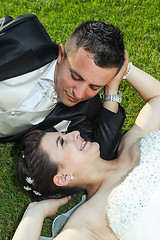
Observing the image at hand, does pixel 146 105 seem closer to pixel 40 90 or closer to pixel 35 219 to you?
pixel 40 90

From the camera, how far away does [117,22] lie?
5.58 meters

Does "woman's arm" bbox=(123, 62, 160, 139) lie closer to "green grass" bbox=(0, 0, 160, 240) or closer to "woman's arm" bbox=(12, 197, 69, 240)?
"green grass" bbox=(0, 0, 160, 240)

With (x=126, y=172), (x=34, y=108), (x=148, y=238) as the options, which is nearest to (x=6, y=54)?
(x=34, y=108)

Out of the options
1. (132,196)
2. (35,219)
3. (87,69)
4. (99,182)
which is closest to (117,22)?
(87,69)

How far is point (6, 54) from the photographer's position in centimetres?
363

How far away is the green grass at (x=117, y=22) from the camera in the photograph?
16.2ft

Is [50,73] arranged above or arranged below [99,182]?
above

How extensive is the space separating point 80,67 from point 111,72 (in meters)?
0.34

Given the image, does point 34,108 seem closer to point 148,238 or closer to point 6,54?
point 6,54

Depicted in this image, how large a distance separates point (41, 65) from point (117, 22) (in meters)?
2.27

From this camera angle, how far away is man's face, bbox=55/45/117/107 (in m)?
3.36

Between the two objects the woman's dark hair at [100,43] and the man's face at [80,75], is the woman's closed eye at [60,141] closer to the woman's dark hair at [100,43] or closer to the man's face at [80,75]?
the man's face at [80,75]

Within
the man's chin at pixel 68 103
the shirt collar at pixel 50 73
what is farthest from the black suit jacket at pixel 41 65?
the man's chin at pixel 68 103

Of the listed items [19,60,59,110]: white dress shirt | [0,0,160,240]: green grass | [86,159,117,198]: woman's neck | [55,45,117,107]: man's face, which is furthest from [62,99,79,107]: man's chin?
[0,0,160,240]: green grass
